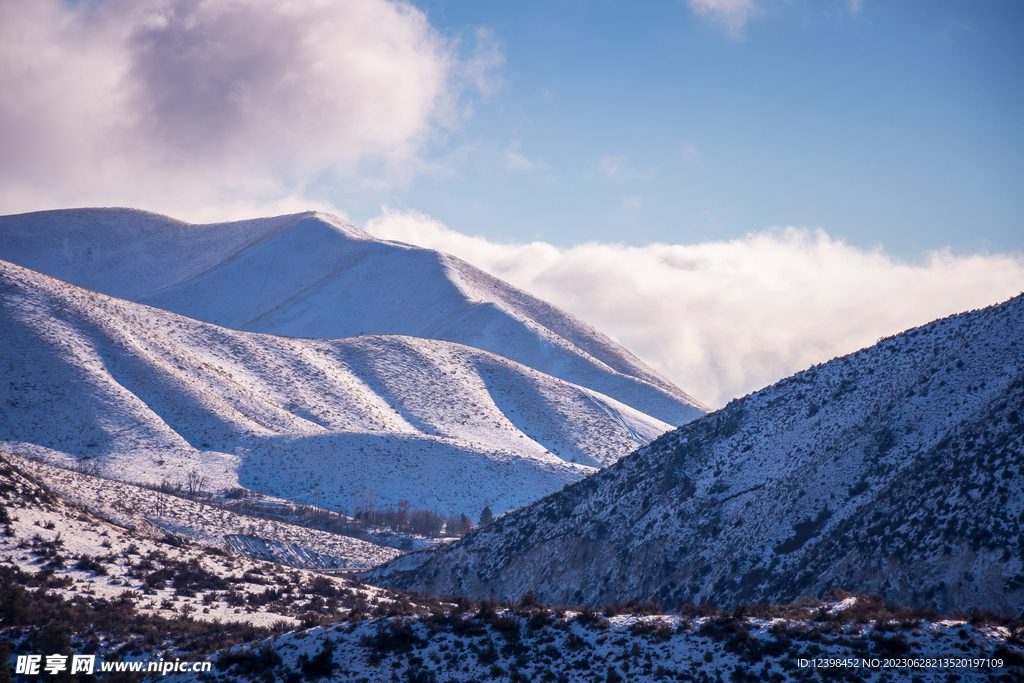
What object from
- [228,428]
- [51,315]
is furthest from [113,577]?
[51,315]

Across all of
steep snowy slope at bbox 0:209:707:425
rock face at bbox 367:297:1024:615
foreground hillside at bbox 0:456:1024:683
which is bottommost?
foreground hillside at bbox 0:456:1024:683

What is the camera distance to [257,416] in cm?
7988

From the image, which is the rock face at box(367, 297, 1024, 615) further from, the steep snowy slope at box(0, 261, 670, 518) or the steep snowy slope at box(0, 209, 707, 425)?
the steep snowy slope at box(0, 209, 707, 425)

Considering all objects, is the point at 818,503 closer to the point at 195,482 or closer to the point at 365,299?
the point at 195,482

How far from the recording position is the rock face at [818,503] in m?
24.4

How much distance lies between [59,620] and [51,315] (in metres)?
66.8

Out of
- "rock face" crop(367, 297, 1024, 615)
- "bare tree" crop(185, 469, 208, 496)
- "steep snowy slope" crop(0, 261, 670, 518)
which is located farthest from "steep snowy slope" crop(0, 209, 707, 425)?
"rock face" crop(367, 297, 1024, 615)

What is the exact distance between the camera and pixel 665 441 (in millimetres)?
41688

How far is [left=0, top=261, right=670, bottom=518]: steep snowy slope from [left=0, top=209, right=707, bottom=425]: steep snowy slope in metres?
48.4

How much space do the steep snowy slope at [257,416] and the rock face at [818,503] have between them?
27.9 meters

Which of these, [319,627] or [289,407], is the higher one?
[289,407]

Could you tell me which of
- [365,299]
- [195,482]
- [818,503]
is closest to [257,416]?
[195,482]

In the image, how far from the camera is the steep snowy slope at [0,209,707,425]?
509ft

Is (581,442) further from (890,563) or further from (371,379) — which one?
(890,563)
